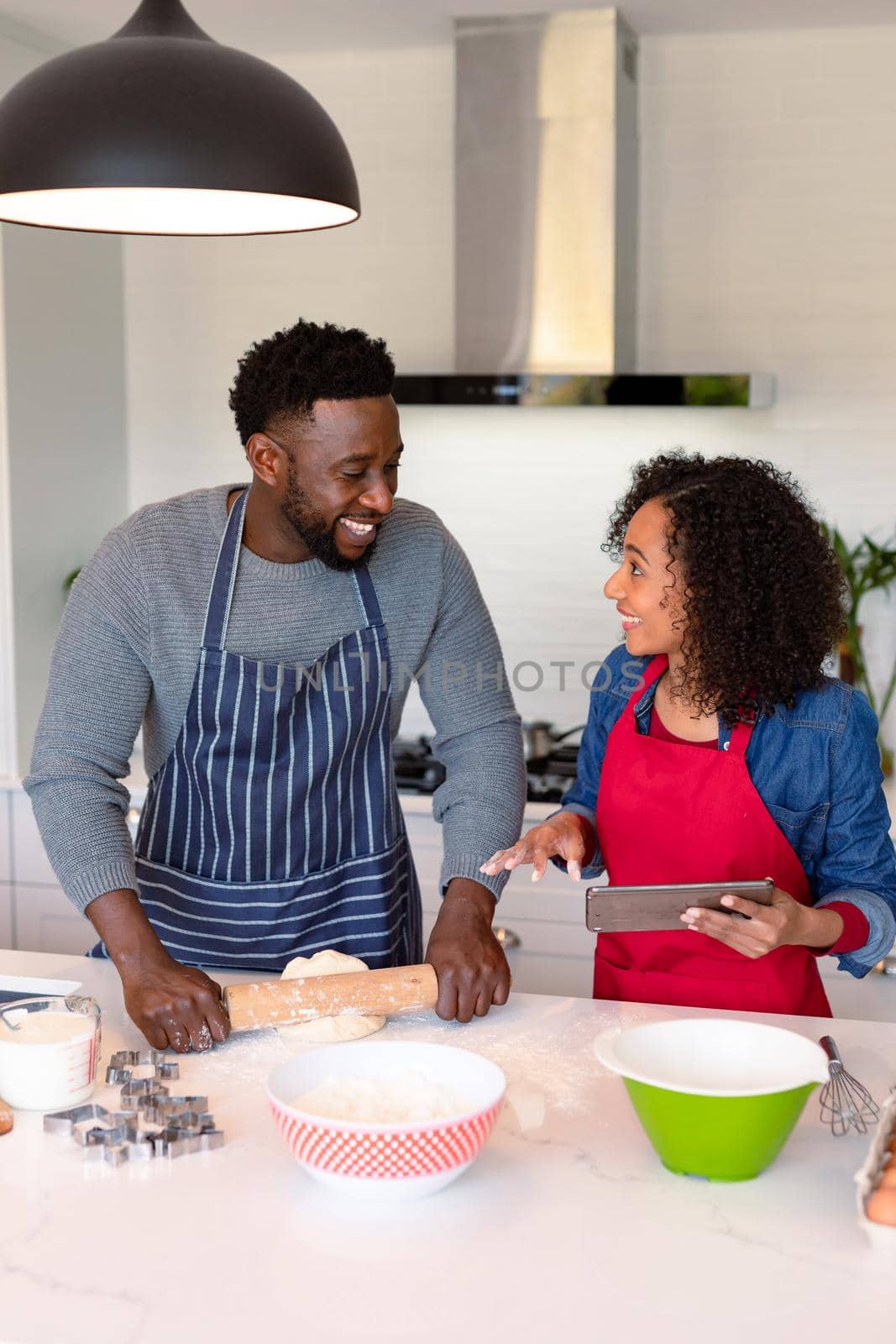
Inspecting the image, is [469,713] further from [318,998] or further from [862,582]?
[862,582]

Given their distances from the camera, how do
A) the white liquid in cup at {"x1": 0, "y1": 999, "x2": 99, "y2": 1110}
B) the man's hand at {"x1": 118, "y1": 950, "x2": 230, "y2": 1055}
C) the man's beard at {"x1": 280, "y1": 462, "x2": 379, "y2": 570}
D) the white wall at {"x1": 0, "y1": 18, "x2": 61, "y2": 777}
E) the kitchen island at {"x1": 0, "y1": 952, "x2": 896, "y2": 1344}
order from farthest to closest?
the white wall at {"x1": 0, "y1": 18, "x2": 61, "y2": 777} → the man's beard at {"x1": 280, "y1": 462, "x2": 379, "y2": 570} → the man's hand at {"x1": 118, "y1": 950, "x2": 230, "y2": 1055} → the white liquid in cup at {"x1": 0, "y1": 999, "x2": 99, "y2": 1110} → the kitchen island at {"x1": 0, "y1": 952, "x2": 896, "y2": 1344}

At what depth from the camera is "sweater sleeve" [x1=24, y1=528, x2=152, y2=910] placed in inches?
65.0

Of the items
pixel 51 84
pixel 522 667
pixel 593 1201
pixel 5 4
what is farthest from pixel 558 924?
pixel 5 4

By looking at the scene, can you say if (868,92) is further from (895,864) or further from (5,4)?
(895,864)

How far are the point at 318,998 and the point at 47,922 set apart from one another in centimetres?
192

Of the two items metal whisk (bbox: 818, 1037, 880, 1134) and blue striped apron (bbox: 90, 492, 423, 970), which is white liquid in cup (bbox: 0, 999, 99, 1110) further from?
metal whisk (bbox: 818, 1037, 880, 1134)

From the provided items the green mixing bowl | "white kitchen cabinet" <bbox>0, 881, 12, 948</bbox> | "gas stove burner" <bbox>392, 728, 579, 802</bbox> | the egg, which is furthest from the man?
"white kitchen cabinet" <bbox>0, 881, 12, 948</bbox>

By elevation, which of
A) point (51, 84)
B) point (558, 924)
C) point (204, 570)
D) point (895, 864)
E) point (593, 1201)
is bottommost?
point (558, 924)

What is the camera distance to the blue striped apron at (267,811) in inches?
70.6

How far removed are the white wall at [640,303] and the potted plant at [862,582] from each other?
0.05m

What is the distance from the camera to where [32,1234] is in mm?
1115

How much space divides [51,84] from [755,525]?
0.91m

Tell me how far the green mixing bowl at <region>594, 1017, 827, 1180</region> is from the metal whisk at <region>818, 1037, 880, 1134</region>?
0.29 feet

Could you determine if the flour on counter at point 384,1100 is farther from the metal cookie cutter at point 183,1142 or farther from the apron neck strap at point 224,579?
the apron neck strap at point 224,579
